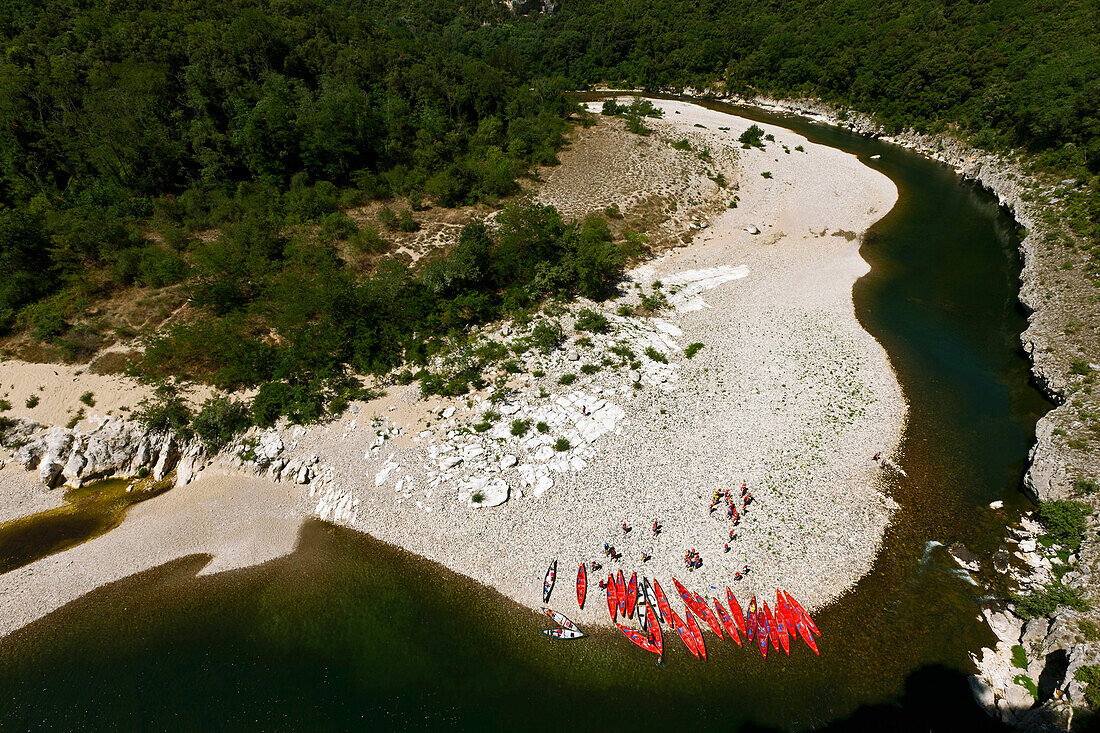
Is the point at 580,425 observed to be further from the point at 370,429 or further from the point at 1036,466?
the point at 1036,466

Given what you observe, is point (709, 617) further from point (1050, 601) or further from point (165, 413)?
point (165, 413)

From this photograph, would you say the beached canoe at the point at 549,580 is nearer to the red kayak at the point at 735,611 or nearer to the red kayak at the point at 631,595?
the red kayak at the point at 631,595

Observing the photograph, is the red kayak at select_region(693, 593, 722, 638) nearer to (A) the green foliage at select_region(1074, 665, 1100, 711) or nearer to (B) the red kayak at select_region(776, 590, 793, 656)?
(B) the red kayak at select_region(776, 590, 793, 656)

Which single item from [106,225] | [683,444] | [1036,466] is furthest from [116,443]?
[1036,466]

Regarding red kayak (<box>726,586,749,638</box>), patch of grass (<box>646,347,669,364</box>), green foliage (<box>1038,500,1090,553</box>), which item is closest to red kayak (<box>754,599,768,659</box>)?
red kayak (<box>726,586,749,638</box>)

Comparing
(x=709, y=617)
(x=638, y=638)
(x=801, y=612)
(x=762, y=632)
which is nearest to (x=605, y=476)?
(x=638, y=638)

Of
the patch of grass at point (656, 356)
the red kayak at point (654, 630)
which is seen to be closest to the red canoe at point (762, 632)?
the red kayak at point (654, 630)
